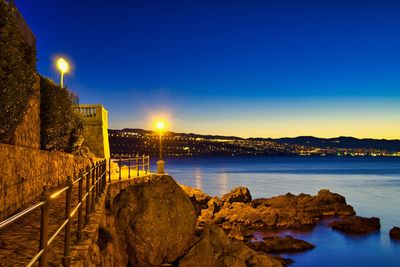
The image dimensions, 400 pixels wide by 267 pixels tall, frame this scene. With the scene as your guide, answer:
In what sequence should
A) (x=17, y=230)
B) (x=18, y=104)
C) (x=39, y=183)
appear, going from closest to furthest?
(x=17, y=230) < (x=18, y=104) < (x=39, y=183)

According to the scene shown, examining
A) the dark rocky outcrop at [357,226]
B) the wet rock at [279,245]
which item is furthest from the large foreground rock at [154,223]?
the dark rocky outcrop at [357,226]

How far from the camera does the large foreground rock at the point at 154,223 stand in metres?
13.1

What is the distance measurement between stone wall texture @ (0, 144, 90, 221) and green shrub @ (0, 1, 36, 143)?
2.40 feet

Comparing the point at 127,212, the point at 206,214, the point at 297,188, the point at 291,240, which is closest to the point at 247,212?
the point at 206,214

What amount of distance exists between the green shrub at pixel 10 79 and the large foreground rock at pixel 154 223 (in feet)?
15.7

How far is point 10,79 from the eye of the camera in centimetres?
898

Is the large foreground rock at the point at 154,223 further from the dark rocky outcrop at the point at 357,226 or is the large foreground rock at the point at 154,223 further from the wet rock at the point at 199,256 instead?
the dark rocky outcrop at the point at 357,226

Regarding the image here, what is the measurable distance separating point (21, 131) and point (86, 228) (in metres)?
5.69

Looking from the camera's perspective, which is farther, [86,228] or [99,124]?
[99,124]

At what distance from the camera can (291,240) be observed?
20438 millimetres

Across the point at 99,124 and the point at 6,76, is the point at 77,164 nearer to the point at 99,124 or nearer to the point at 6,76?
the point at 6,76

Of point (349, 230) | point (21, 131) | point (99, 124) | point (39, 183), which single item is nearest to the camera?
point (39, 183)

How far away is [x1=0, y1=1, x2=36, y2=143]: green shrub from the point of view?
29.1 feet

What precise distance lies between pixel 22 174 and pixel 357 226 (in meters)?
21.8
